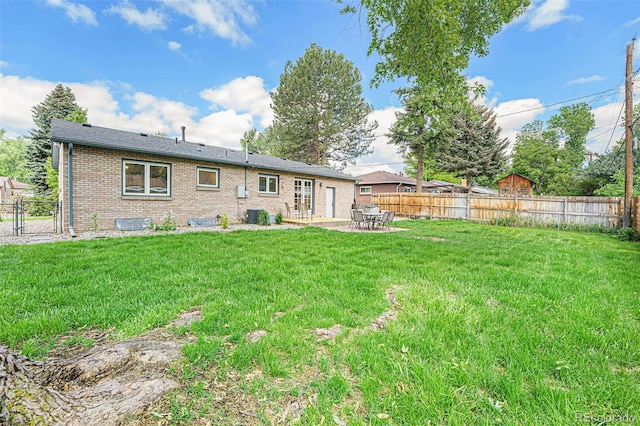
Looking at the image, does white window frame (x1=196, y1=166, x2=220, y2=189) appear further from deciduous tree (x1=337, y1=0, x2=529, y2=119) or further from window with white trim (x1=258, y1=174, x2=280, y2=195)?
deciduous tree (x1=337, y1=0, x2=529, y2=119)

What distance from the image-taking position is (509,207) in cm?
1479

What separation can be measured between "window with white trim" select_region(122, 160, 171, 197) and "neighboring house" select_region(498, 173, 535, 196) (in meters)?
30.8

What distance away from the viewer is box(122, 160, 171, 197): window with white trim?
9523mm

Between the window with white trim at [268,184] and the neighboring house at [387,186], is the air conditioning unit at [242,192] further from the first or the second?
the neighboring house at [387,186]

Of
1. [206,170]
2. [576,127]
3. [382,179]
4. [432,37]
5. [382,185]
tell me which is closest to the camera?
[432,37]

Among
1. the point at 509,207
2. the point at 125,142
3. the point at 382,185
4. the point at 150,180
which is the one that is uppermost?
the point at 382,185

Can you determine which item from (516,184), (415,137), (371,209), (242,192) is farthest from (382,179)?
(242,192)

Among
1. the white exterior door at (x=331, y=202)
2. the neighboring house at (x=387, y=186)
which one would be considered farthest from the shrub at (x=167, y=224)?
the neighboring house at (x=387, y=186)

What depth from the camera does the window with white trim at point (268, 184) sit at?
13328mm

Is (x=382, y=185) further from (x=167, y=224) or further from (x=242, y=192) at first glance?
(x=167, y=224)

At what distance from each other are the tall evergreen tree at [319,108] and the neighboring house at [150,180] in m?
9.72

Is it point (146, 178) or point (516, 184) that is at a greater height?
point (516, 184)

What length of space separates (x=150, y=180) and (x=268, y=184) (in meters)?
5.14

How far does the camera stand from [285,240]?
7574mm
